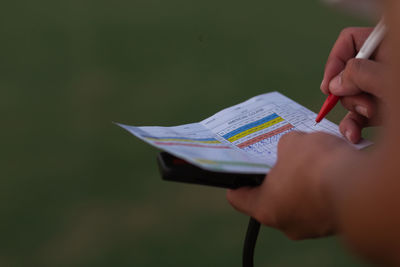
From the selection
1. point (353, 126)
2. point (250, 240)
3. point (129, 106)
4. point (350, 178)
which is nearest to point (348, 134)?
point (353, 126)

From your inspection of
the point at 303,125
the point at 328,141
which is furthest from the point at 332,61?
the point at 328,141

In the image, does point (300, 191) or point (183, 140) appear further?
point (183, 140)

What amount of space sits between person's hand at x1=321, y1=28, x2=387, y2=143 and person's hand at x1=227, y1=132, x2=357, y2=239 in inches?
7.1

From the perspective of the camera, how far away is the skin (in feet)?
1.54

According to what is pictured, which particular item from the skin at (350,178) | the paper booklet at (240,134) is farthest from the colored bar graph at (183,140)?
the skin at (350,178)

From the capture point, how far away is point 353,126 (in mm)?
881

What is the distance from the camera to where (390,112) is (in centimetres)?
48

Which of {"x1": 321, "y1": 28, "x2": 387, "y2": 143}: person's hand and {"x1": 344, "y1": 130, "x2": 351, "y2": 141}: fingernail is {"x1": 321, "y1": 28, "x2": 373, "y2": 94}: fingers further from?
{"x1": 344, "y1": 130, "x2": 351, "y2": 141}: fingernail

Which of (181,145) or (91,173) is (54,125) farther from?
(181,145)

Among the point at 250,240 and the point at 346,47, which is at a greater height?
the point at 346,47

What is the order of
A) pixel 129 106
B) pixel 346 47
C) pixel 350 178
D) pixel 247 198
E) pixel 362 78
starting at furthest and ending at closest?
pixel 129 106 < pixel 346 47 < pixel 362 78 < pixel 247 198 < pixel 350 178

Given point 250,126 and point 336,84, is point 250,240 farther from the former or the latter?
point 336,84

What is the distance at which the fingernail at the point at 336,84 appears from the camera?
896 mm

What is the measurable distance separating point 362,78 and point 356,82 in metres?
0.01
